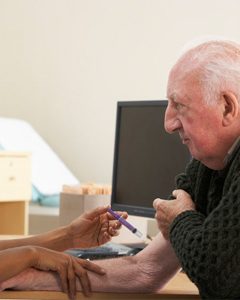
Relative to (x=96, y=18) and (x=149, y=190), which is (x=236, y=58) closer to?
(x=149, y=190)

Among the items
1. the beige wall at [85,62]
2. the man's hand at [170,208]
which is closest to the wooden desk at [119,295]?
the man's hand at [170,208]

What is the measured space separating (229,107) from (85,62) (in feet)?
10.4

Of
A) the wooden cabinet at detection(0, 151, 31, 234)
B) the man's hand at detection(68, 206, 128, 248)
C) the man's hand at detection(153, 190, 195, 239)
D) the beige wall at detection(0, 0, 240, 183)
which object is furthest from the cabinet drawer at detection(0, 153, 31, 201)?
the man's hand at detection(153, 190, 195, 239)

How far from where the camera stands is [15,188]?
383cm

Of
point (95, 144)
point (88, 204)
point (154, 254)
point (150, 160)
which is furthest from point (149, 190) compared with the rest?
point (95, 144)

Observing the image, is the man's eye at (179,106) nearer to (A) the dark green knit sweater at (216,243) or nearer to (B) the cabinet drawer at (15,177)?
(A) the dark green knit sweater at (216,243)

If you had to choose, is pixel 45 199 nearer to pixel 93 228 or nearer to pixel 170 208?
pixel 93 228

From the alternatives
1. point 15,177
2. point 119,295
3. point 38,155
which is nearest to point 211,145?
point 119,295

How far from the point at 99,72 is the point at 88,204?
209 centimetres

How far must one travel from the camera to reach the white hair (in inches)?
50.9

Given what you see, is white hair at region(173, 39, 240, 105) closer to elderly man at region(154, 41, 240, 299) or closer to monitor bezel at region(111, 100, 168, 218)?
elderly man at region(154, 41, 240, 299)

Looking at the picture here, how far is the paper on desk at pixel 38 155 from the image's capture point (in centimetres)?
393

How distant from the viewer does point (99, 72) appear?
14.4ft

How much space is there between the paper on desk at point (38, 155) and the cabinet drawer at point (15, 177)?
87mm
